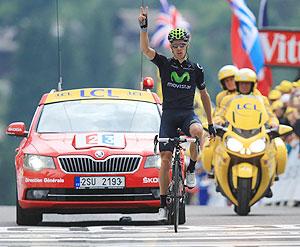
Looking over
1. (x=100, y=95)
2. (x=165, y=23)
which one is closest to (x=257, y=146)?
(x=100, y=95)

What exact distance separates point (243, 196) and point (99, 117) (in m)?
3.57

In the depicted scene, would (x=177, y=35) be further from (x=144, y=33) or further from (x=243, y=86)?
(x=243, y=86)

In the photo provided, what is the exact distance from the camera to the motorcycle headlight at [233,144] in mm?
23031

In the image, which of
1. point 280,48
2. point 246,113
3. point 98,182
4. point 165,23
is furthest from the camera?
point 165,23

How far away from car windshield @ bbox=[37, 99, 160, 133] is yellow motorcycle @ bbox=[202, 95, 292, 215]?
3077 mm

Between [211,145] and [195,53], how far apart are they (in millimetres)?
124048

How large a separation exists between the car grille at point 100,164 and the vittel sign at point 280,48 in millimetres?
23966

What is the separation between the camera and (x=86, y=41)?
5812 inches

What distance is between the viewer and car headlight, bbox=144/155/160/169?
18625mm

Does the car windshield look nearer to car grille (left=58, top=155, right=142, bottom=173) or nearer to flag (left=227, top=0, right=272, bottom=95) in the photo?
car grille (left=58, top=155, right=142, bottom=173)

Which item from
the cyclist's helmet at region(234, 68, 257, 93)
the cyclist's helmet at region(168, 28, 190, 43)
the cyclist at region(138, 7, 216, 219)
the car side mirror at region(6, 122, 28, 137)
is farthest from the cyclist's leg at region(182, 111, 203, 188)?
the cyclist's helmet at region(234, 68, 257, 93)

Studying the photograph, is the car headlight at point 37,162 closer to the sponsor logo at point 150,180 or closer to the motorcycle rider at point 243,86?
the sponsor logo at point 150,180

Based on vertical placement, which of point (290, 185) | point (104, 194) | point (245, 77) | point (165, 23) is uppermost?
point (165, 23)

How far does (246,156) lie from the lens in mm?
22969
